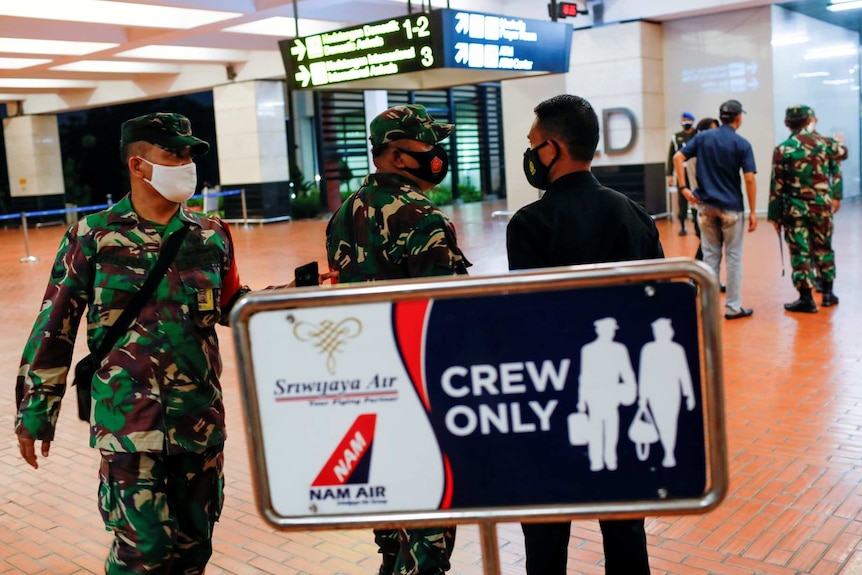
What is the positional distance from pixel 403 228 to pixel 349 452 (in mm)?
1234

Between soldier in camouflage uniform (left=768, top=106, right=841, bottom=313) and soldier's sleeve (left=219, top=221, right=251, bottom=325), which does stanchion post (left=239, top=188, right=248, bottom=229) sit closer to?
soldier in camouflage uniform (left=768, top=106, right=841, bottom=313)

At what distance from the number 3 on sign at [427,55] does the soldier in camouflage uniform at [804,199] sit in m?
3.22

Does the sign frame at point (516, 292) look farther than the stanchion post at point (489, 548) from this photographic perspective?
No

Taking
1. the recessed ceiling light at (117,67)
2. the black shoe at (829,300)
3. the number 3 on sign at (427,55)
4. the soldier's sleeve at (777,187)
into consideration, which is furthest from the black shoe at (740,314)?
the recessed ceiling light at (117,67)

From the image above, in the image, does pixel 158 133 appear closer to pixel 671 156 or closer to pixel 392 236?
pixel 392 236

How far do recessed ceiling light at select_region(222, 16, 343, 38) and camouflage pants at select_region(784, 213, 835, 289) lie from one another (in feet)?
32.0

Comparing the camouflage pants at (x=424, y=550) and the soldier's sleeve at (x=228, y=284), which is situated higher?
the soldier's sleeve at (x=228, y=284)

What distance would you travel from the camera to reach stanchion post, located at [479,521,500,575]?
1557 mm

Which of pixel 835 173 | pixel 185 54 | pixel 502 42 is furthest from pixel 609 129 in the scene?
pixel 185 54

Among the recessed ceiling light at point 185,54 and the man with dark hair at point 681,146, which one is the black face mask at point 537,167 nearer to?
the man with dark hair at point 681,146

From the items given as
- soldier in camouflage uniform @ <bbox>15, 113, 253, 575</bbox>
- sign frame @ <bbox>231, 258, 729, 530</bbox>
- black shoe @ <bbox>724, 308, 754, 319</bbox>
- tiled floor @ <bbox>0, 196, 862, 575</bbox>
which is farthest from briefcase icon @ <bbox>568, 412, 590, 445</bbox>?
black shoe @ <bbox>724, 308, 754, 319</bbox>

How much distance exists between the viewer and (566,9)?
13.7m

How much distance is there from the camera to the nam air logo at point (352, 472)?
1.49 m

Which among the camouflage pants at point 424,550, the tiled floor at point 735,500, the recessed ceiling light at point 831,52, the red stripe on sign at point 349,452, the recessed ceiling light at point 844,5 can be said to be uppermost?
the recessed ceiling light at point 844,5
